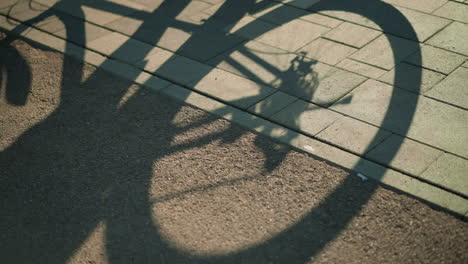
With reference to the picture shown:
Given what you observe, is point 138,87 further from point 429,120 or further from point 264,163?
point 429,120

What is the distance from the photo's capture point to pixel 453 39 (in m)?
5.99

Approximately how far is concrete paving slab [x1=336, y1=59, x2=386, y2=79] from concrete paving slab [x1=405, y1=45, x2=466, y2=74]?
0.42 metres

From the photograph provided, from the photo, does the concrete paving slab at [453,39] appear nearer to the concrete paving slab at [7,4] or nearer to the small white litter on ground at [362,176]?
the small white litter on ground at [362,176]

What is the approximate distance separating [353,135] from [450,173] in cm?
87

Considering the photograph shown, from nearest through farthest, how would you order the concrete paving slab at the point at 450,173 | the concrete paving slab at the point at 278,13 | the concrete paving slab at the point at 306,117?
1. the concrete paving slab at the point at 450,173
2. the concrete paving slab at the point at 306,117
3. the concrete paving slab at the point at 278,13

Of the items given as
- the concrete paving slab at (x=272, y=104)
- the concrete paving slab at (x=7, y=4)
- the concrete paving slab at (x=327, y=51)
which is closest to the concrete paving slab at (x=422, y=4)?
the concrete paving slab at (x=327, y=51)

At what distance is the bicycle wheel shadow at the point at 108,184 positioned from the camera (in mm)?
3697

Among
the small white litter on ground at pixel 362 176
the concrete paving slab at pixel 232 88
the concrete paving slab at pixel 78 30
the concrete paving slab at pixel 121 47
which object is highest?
the concrete paving slab at pixel 78 30

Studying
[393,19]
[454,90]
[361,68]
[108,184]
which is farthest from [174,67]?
[454,90]

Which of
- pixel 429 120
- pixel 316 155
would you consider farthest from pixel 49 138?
pixel 429 120

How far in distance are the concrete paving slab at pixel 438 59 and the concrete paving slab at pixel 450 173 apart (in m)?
1.49

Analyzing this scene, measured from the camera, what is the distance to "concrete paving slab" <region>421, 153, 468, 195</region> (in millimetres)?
4062

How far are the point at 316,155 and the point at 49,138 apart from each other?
2447 millimetres

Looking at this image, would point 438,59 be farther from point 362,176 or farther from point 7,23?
point 7,23
